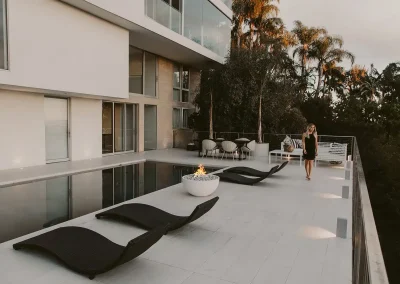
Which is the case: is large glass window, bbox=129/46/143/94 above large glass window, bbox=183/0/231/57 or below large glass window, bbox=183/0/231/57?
below

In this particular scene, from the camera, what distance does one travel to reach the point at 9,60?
866 cm

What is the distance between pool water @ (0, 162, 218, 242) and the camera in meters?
5.64

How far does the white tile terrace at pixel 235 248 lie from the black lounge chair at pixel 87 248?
0.42 feet

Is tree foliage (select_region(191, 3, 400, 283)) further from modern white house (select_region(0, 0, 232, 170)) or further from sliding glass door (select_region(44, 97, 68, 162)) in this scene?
sliding glass door (select_region(44, 97, 68, 162))

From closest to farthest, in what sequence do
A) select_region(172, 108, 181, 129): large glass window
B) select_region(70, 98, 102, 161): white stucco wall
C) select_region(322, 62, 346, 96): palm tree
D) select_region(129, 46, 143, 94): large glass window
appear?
select_region(70, 98, 102, 161): white stucco wall, select_region(129, 46, 143, 94): large glass window, select_region(172, 108, 181, 129): large glass window, select_region(322, 62, 346, 96): palm tree

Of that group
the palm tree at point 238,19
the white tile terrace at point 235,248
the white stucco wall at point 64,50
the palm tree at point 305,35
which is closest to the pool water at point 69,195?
the white tile terrace at point 235,248

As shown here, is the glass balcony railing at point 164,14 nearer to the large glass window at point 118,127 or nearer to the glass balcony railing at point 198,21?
the glass balcony railing at point 198,21

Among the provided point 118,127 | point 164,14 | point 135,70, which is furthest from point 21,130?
point 164,14

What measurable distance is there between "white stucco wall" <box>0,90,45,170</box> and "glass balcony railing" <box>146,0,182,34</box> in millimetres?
5586

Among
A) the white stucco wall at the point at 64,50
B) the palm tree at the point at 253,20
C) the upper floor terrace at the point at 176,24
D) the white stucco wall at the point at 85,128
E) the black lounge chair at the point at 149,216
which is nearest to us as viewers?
the black lounge chair at the point at 149,216

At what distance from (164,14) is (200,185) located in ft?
31.8

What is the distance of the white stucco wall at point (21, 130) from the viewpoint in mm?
10133

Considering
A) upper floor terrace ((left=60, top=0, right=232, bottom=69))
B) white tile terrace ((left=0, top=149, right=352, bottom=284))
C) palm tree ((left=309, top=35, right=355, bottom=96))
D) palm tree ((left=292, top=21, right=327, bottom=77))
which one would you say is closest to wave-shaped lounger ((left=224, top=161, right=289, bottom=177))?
white tile terrace ((left=0, top=149, right=352, bottom=284))

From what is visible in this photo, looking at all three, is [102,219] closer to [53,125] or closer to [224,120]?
[53,125]
